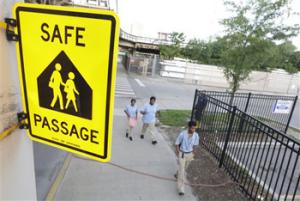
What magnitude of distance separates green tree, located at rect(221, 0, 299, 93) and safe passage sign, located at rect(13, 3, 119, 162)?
24.2 ft

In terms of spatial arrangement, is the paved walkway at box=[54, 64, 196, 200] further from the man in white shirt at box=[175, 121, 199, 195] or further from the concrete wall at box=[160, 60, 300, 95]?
the concrete wall at box=[160, 60, 300, 95]

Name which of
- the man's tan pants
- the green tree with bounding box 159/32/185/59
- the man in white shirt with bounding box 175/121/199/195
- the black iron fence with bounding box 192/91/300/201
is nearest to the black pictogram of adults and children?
the man in white shirt with bounding box 175/121/199/195

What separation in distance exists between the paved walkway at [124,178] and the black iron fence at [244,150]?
136 centimetres

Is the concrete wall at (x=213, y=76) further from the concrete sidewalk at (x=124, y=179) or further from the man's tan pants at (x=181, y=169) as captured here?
the man's tan pants at (x=181, y=169)

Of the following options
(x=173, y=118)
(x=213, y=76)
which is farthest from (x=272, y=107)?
(x=213, y=76)

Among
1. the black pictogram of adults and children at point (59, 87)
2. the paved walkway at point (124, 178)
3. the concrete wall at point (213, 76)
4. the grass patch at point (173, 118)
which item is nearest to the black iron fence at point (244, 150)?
the grass patch at point (173, 118)

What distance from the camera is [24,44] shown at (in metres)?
1.35

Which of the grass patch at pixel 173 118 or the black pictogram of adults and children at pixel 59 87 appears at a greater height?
the black pictogram of adults and children at pixel 59 87

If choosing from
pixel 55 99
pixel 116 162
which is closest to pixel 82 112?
pixel 55 99

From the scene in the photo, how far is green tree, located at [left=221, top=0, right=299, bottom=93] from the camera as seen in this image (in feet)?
23.8

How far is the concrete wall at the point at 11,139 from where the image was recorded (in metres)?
1.40

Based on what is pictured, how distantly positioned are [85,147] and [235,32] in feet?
25.2

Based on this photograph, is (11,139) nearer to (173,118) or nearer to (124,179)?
(124,179)

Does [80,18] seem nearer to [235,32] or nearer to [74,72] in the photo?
[74,72]
